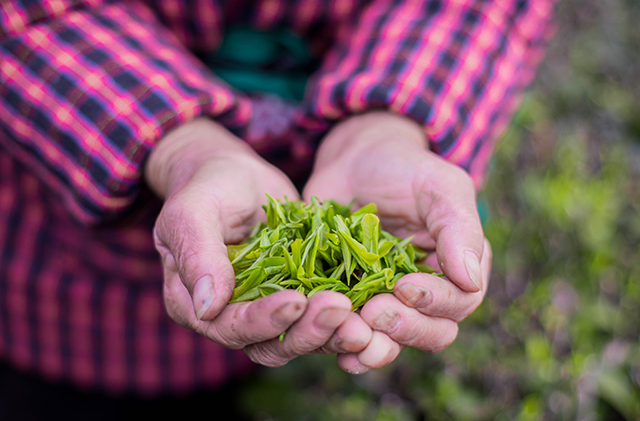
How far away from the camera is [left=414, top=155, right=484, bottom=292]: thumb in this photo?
0.95 metres

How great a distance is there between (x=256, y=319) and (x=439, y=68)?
92cm

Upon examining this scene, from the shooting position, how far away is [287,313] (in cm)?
84

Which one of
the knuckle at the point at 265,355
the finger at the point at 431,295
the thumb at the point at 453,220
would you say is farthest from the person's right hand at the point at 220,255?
the thumb at the point at 453,220

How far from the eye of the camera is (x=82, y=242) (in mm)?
1511

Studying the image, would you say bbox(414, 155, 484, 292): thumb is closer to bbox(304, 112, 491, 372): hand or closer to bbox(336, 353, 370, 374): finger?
bbox(304, 112, 491, 372): hand

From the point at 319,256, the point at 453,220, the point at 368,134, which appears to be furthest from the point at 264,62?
the point at 453,220

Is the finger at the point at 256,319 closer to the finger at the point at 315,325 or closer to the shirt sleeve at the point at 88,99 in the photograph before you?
the finger at the point at 315,325

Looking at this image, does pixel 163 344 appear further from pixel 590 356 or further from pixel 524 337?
pixel 590 356

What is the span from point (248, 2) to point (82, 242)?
90 cm

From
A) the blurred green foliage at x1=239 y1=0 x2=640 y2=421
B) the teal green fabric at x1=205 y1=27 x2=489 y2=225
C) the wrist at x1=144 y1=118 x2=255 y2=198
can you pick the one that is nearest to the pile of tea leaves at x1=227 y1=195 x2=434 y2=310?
the wrist at x1=144 y1=118 x2=255 y2=198

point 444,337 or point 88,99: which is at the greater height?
point 88,99

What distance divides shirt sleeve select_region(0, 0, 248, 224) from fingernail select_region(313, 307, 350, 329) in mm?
603

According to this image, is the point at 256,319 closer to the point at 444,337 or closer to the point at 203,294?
the point at 203,294

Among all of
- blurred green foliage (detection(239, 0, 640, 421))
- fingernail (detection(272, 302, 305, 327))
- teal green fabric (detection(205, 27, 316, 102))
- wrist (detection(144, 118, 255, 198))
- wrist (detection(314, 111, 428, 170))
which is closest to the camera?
fingernail (detection(272, 302, 305, 327))
